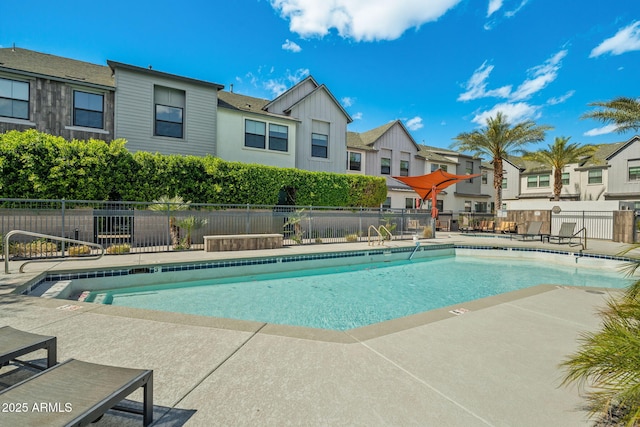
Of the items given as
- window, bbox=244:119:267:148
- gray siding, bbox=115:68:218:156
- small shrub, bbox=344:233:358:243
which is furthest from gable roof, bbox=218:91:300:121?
small shrub, bbox=344:233:358:243

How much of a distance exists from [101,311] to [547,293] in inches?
297

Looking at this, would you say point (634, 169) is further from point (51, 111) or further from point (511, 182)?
point (51, 111)

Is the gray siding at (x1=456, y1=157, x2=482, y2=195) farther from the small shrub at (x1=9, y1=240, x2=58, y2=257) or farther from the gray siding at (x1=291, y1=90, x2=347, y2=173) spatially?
the small shrub at (x1=9, y1=240, x2=58, y2=257)

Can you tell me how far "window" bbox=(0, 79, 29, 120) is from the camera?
11.3 metres

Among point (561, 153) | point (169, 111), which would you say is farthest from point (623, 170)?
point (169, 111)

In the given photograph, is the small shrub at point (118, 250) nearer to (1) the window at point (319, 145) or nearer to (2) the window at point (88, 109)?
(2) the window at point (88, 109)

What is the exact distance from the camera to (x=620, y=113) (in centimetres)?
1533

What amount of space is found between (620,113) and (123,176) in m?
24.2

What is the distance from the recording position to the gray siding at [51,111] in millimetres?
11469

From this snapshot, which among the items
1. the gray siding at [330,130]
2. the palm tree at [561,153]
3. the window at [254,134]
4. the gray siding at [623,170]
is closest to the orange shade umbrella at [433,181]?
the gray siding at [330,130]

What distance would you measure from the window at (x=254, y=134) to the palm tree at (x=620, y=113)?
18.2m

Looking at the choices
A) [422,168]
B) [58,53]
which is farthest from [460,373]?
[422,168]

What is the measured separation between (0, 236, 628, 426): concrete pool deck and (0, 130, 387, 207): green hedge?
275 inches

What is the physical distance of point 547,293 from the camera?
17.9 ft
